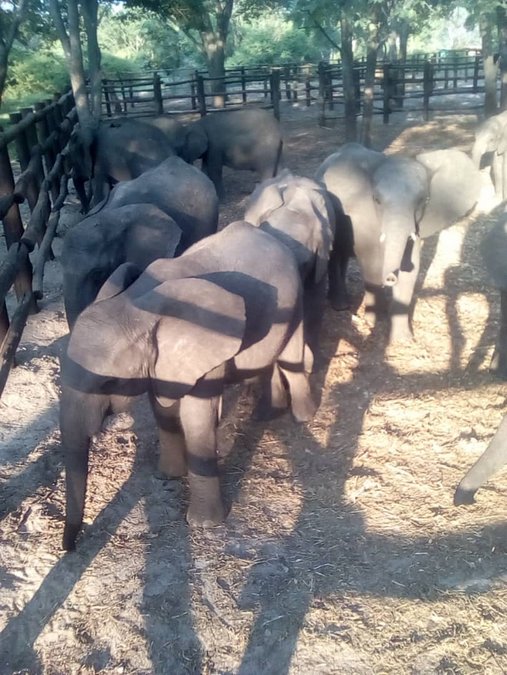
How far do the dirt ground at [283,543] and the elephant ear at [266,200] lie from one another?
1.36 meters

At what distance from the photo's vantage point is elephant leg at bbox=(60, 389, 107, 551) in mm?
3234

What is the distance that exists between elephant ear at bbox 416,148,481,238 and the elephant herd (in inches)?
0.5

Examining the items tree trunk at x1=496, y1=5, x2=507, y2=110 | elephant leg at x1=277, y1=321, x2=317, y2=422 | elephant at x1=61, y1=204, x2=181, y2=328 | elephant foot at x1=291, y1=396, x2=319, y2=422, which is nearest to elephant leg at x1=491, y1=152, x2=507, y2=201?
tree trunk at x1=496, y1=5, x2=507, y2=110

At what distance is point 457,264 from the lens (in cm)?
808

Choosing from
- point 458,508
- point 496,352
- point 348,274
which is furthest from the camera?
point 348,274

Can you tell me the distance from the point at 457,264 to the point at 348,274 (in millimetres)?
1335

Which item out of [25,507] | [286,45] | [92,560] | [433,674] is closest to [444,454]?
[433,674]

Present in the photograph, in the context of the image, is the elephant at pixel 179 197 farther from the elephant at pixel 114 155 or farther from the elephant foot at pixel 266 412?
the elephant at pixel 114 155

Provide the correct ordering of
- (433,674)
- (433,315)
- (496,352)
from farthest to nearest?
(433,315) < (496,352) < (433,674)

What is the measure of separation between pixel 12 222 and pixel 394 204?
343cm

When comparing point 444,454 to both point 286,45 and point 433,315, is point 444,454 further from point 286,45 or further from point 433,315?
point 286,45

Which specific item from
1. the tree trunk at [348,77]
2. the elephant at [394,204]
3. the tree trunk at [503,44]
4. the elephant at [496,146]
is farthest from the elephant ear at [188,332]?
the tree trunk at [503,44]

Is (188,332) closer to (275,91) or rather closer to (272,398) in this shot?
(272,398)

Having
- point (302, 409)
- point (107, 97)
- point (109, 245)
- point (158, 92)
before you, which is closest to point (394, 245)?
point (302, 409)
